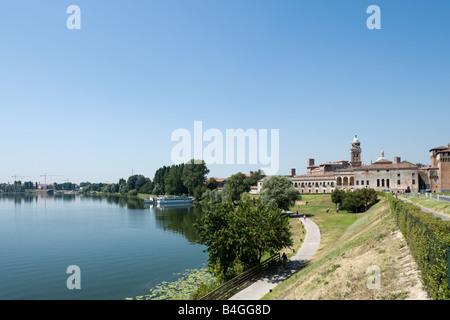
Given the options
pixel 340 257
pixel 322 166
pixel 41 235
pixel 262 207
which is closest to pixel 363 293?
pixel 340 257

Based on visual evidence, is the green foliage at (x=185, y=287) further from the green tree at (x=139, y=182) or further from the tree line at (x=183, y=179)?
the green tree at (x=139, y=182)

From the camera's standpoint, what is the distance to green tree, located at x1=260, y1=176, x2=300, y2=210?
201 feet

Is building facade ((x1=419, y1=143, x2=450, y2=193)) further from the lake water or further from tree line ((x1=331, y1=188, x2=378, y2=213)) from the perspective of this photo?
the lake water

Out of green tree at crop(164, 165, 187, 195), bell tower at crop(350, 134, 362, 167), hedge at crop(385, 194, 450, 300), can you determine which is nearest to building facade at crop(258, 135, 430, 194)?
bell tower at crop(350, 134, 362, 167)

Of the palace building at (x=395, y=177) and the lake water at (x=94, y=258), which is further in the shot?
the palace building at (x=395, y=177)

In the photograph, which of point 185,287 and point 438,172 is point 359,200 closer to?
point 185,287

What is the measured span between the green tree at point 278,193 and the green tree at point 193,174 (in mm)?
64717

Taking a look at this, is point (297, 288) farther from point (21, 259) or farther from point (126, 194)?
point (126, 194)

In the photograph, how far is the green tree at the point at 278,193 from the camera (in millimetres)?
61219

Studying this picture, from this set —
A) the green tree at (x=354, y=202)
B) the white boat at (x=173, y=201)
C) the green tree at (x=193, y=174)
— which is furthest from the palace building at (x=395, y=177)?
the white boat at (x=173, y=201)

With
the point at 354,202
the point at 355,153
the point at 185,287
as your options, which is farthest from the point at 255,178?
the point at 185,287

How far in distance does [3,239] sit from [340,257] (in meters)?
54.4

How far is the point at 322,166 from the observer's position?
137 meters

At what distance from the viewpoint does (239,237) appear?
25.4 metres
